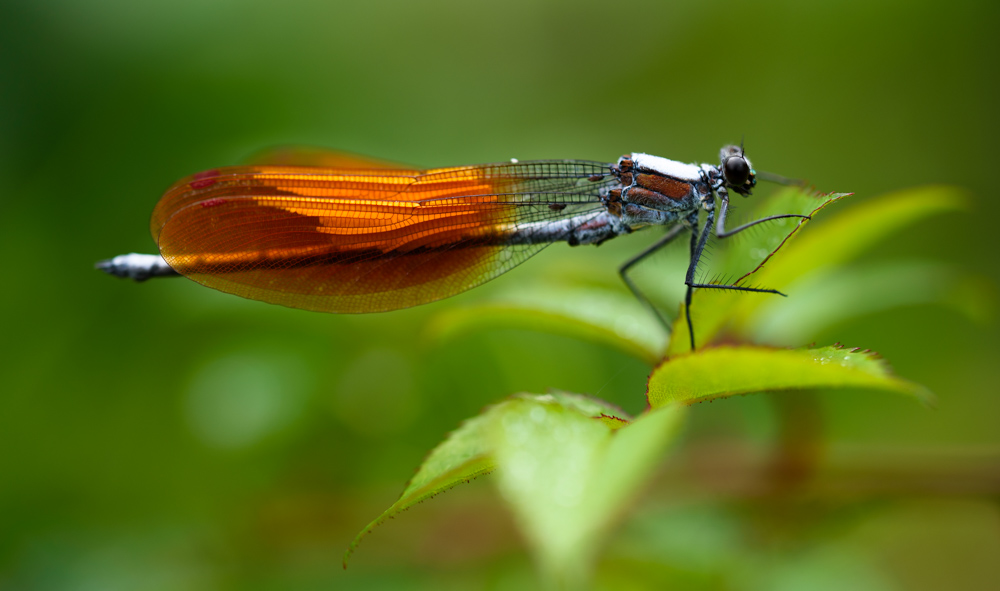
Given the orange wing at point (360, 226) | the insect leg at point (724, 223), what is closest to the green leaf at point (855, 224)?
the insect leg at point (724, 223)

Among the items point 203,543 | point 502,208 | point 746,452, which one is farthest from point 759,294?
point 203,543

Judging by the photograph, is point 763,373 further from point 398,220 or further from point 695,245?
point 398,220

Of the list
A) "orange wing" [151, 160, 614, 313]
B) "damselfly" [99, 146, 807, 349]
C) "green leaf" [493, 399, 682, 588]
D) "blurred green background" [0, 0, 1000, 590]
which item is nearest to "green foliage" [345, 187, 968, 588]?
"green leaf" [493, 399, 682, 588]

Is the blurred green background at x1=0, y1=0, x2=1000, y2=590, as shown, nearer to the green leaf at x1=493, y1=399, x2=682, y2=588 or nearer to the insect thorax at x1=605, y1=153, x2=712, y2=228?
the insect thorax at x1=605, y1=153, x2=712, y2=228

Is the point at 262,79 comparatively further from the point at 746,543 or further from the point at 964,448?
the point at 964,448

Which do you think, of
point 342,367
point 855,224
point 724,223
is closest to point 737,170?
point 724,223
